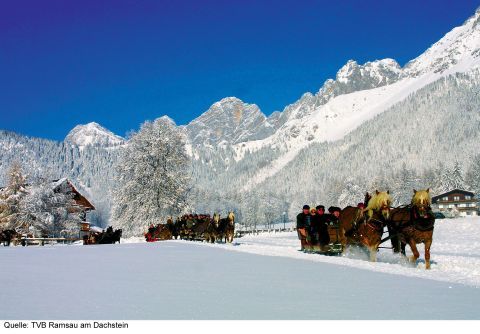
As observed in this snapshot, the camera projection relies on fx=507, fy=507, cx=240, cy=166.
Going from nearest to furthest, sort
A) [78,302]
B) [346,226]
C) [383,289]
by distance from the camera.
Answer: [78,302] → [383,289] → [346,226]

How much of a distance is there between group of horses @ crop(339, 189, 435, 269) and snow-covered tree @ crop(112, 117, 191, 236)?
32582 mm

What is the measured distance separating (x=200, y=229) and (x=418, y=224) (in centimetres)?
2538

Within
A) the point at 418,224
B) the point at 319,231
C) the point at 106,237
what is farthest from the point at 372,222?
the point at 106,237

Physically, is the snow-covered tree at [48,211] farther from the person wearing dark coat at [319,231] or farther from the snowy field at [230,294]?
the snowy field at [230,294]

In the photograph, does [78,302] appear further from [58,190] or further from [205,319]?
[58,190]

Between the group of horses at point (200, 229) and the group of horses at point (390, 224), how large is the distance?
554 inches

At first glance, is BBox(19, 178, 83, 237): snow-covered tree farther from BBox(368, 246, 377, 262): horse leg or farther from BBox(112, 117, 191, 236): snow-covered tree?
BBox(368, 246, 377, 262): horse leg

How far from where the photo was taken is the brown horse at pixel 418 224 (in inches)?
606

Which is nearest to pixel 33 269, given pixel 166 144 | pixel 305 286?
pixel 305 286

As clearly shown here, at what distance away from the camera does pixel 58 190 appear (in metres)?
64.5

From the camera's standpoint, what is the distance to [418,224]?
1555 centimetres

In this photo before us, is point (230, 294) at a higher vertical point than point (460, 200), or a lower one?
lower

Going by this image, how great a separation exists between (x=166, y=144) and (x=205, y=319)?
48469 mm

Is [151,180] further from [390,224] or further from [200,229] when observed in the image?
[390,224]
